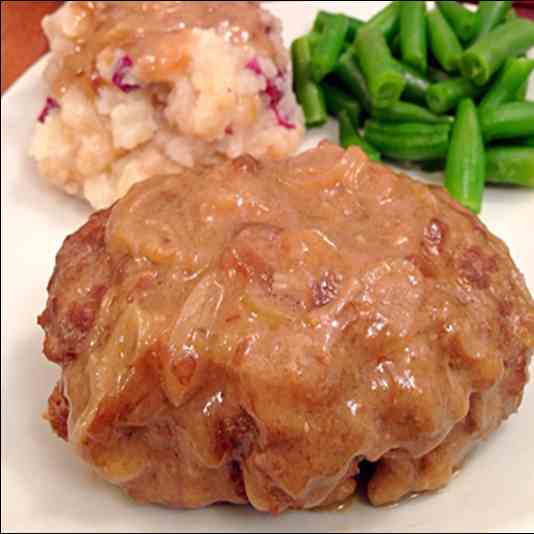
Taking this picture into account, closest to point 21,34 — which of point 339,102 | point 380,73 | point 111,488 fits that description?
point 339,102

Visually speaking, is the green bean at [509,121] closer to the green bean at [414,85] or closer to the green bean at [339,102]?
the green bean at [414,85]

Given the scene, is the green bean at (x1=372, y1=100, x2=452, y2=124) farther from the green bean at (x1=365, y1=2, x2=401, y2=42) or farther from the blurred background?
the blurred background

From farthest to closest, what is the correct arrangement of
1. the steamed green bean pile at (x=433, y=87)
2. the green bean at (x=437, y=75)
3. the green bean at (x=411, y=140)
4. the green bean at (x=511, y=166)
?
the green bean at (x=437, y=75) < the green bean at (x=411, y=140) < the steamed green bean pile at (x=433, y=87) < the green bean at (x=511, y=166)

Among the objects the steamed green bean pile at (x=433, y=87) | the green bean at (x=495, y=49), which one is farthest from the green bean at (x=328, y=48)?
→ the green bean at (x=495, y=49)

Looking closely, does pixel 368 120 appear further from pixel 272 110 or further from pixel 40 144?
pixel 40 144

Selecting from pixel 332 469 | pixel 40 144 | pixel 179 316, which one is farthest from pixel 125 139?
pixel 332 469

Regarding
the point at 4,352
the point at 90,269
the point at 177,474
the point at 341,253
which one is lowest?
the point at 4,352
